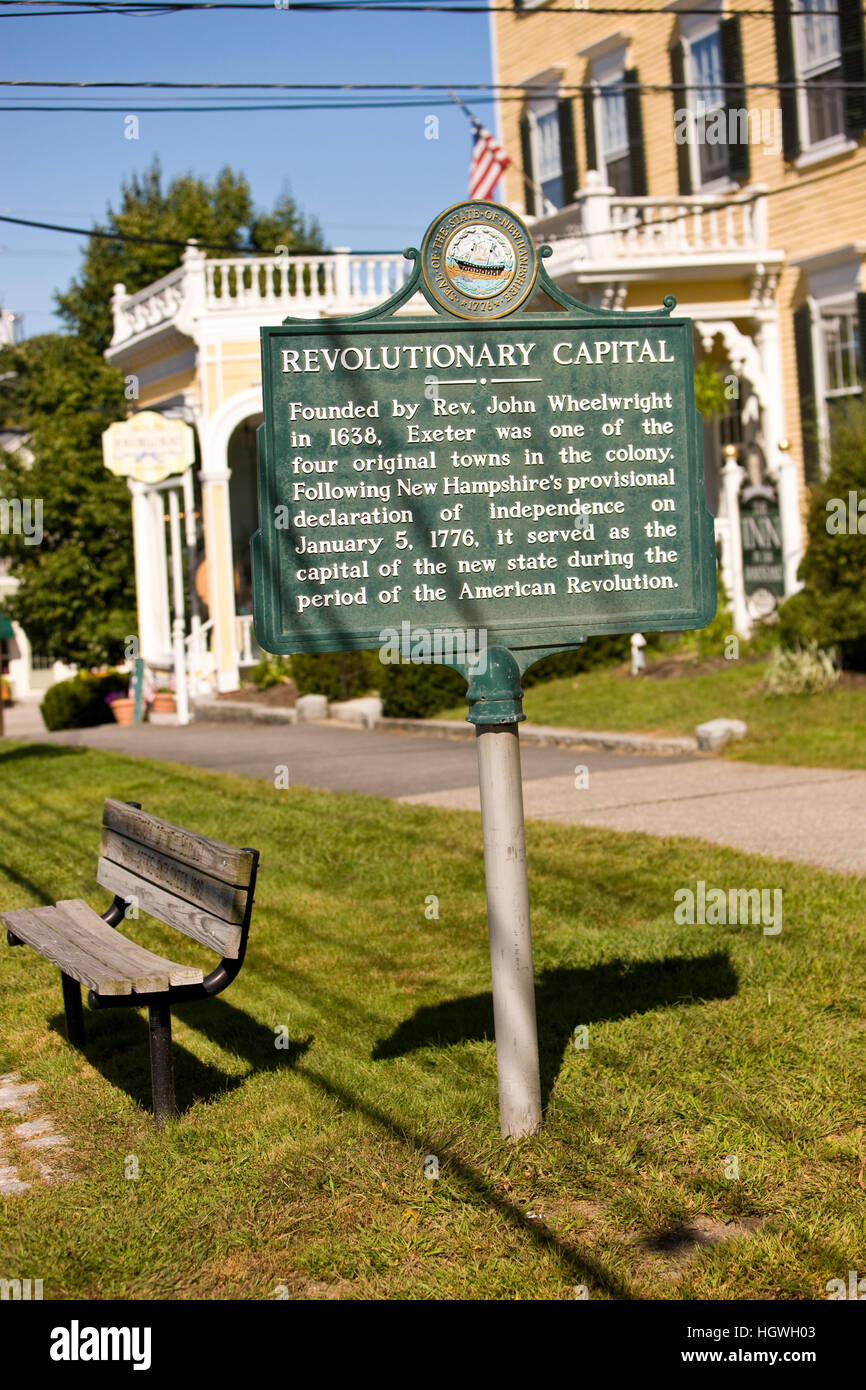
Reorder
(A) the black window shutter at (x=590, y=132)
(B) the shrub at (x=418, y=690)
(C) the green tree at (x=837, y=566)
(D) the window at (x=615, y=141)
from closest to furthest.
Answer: (C) the green tree at (x=837, y=566)
(B) the shrub at (x=418, y=690)
(D) the window at (x=615, y=141)
(A) the black window shutter at (x=590, y=132)

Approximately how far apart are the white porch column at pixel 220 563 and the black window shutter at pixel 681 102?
26.1ft

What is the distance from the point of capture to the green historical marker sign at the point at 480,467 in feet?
16.3

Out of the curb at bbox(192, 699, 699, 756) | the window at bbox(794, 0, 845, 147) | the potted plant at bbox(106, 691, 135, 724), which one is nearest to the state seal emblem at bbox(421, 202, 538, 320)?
the curb at bbox(192, 699, 699, 756)

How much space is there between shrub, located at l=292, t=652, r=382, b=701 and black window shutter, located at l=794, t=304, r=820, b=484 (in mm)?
6288

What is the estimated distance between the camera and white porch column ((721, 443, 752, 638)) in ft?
62.2

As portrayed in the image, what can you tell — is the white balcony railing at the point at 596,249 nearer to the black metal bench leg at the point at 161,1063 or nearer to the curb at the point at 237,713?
the curb at the point at 237,713

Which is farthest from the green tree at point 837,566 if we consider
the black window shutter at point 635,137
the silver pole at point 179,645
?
the silver pole at point 179,645

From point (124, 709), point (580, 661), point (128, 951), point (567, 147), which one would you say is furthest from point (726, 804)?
point (567, 147)

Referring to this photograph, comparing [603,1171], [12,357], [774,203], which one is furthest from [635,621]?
[12,357]

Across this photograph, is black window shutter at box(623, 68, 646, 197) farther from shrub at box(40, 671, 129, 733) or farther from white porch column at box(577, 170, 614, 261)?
shrub at box(40, 671, 129, 733)

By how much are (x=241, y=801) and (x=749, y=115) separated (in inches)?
525

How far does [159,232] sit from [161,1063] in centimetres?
3982

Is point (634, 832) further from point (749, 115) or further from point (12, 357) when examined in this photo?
point (12, 357)
